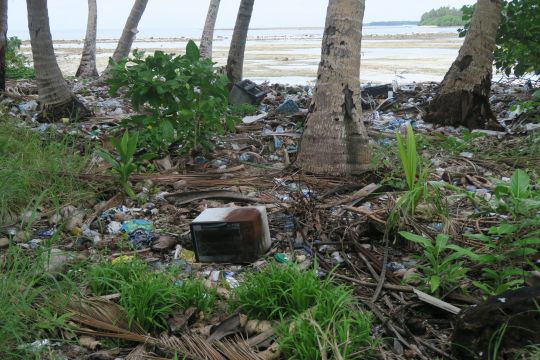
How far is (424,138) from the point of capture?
5605mm

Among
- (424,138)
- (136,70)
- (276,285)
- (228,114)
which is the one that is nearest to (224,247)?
(276,285)

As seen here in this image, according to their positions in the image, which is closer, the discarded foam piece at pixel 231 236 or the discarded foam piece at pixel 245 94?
the discarded foam piece at pixel 231 236

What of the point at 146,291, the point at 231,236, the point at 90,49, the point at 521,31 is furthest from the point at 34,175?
the point at 90,49

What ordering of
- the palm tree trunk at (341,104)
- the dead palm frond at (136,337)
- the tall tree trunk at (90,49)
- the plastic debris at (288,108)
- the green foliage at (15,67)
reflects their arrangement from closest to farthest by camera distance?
the dead palm frond at (136,337) < the palm tree trunk at (341,104) < the plastic debris at (288,108) < the green foliage at (15,67) < the tall tree trunk at (90,49)

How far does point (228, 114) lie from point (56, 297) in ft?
10.0

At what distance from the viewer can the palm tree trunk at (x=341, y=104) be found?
183 inches

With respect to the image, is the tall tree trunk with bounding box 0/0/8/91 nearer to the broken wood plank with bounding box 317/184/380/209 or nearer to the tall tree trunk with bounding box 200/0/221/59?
the tall tree trunk with bounding box 200/0/221/59

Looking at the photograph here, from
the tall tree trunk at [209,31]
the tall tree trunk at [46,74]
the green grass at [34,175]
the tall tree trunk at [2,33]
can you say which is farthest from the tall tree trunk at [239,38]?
the green grass at [34,175]

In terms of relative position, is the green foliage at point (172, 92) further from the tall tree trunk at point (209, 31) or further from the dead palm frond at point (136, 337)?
the tall tree trunk at point (209, 31)

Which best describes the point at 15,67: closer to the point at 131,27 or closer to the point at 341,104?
the point at 131,27

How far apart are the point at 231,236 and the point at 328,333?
42.8 inches

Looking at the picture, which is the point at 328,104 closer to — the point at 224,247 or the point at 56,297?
the point at 224,247

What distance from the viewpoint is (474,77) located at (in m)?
6.40

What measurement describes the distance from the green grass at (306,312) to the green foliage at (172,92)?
7.27 ft
